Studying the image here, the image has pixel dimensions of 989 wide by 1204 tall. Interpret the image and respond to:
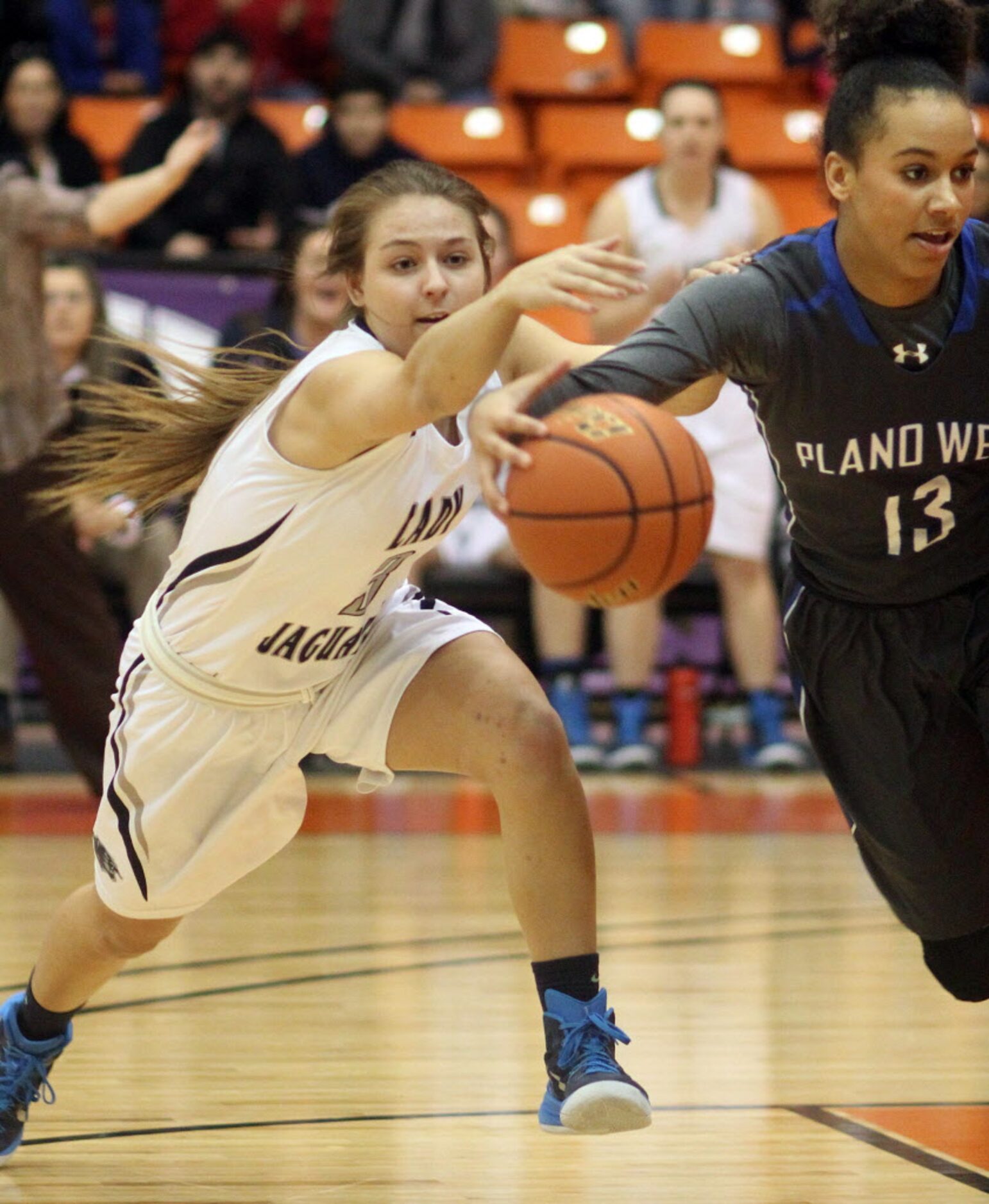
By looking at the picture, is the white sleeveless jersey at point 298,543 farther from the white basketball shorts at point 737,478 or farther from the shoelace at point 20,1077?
the white basketball shorts at point 737,478

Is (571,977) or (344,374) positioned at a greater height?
(344,374)

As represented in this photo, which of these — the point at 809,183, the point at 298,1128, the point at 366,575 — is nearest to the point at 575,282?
the point at 366,575

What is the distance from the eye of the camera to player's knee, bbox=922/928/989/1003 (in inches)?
139

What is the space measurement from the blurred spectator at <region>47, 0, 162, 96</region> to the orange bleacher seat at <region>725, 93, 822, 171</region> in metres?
3.47

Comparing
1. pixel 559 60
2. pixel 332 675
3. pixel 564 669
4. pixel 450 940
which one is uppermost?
pixel 559 60

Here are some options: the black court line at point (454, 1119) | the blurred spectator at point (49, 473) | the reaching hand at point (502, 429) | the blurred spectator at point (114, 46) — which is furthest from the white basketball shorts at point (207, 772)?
the blurred spectator at point (114, 46)

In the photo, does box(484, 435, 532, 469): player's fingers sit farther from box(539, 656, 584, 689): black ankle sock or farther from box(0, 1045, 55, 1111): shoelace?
box(539, 656, 584, 689): black ankle sock

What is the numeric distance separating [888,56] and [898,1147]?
6.25 ft

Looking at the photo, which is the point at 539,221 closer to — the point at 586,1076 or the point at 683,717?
the point at 683,717

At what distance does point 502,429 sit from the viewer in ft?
8.80

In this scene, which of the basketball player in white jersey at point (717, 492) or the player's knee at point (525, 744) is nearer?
the player's knee at point (525, 744)

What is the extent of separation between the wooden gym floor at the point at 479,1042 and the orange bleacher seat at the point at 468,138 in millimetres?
5296

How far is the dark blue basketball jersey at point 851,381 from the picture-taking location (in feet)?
9.85

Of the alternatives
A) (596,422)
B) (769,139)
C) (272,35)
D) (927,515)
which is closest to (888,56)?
(927,515)
